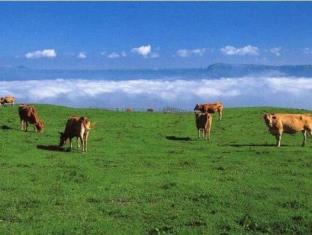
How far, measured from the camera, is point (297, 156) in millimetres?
27703

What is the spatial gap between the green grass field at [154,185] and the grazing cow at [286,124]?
0.80 m

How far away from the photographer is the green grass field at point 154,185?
16.2 metres

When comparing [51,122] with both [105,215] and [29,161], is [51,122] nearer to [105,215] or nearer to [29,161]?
[29,161]

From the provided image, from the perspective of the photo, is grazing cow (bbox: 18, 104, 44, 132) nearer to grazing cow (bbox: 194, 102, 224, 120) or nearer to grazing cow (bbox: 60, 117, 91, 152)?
grazing cow (bbox: 60, 117, 91, 152)

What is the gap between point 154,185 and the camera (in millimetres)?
20750

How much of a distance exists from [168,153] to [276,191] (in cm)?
949

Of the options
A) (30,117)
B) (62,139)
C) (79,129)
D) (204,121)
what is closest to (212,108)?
(204,121)

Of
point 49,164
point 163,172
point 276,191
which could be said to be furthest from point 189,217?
point 49,164

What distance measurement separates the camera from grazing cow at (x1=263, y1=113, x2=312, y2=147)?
32906mm

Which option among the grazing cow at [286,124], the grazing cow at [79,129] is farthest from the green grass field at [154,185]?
the grazing cow at [286,124]

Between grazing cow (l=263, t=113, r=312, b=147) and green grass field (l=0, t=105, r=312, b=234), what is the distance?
80cm

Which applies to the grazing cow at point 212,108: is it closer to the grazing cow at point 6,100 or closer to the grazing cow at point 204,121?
the grazing cow at point 204,121

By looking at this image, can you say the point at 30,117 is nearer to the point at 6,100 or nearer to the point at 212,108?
the point at 212,108

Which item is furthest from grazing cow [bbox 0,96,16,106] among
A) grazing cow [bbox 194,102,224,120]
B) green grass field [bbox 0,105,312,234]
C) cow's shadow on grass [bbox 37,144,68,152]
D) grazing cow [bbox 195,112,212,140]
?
cow's shadow on grass [bbox 37,144,68,152]
